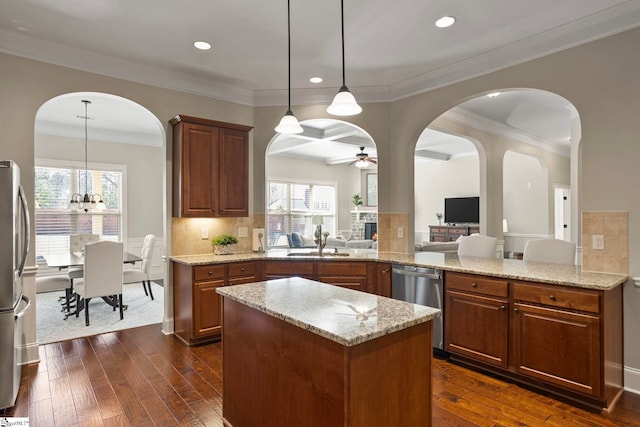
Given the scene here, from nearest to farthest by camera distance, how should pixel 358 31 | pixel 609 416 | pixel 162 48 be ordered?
pixel 609 416, pixel 358 31, pixel 162 48

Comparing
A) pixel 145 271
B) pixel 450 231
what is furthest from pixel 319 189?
pixel 145 271

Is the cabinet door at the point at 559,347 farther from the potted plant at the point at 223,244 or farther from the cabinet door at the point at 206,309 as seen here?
the potted plant at the point at 223,244

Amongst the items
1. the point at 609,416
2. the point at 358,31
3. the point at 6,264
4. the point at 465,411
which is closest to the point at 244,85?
the point at 358,31

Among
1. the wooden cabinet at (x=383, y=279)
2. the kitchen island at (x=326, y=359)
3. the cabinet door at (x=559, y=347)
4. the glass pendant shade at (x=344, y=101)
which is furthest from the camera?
the wooden cabinet at (x=383, y=279)

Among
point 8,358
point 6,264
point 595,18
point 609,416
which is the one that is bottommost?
point 609,416

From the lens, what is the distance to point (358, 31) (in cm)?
324

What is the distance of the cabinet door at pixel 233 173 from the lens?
4324 mm

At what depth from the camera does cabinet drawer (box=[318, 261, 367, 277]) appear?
413 cm

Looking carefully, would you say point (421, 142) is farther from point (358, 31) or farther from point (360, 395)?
point (360, 395)

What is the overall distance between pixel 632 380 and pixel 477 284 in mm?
1288

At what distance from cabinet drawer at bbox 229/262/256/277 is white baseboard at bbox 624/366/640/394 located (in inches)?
136

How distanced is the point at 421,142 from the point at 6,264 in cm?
767

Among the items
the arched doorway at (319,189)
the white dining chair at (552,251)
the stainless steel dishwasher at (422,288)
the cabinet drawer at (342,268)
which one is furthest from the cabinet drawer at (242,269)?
the arched doorway at (319,189)

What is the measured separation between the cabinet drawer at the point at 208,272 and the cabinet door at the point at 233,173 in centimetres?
68
